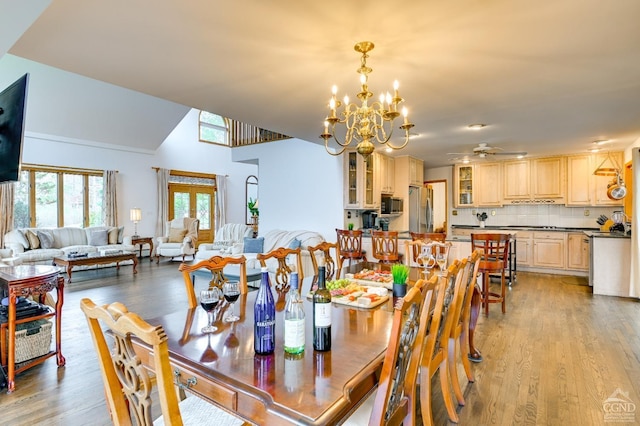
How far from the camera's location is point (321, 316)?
123 cm

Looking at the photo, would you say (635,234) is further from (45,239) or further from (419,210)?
(45,239)

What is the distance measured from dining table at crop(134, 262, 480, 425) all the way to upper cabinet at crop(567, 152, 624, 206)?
6.82 meters

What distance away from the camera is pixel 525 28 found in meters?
2.03

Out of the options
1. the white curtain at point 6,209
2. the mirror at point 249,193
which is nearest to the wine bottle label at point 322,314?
the white curtain at point 6,209

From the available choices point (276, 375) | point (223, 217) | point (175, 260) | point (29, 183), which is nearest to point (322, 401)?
point (276, 375)

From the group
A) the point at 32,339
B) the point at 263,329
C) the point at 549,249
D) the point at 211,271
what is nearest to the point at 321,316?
the point at 263,329

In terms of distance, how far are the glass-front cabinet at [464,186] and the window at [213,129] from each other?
7.48m

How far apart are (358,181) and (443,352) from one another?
4172 millimetres

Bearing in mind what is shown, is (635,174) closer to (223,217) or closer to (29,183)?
(223,217)

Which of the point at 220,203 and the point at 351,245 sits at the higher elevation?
the point at 220,203

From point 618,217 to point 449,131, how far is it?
3.81 metres

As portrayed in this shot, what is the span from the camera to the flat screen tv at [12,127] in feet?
8.18

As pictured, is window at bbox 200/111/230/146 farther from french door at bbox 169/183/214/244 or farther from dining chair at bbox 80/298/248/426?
dining chair at bbox 80/298/248/426

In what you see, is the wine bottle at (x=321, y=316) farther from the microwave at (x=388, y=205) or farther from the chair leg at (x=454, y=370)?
the microwave at (x=388, y=205)
